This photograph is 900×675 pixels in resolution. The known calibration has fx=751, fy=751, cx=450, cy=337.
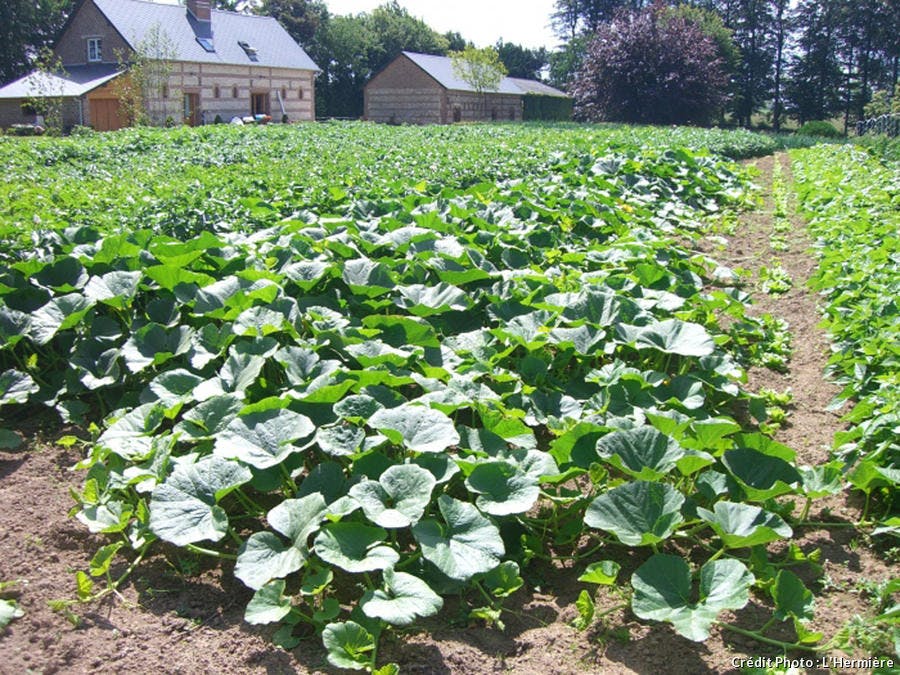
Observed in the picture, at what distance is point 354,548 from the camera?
2275mm

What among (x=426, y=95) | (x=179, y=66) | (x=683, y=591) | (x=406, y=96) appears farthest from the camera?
(x=406, y=96)

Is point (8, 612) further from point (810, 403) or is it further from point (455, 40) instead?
point (455, 40)

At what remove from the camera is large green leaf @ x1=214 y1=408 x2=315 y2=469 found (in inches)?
99.3

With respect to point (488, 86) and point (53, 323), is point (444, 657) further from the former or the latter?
point (488, 86)

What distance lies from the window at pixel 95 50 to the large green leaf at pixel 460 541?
131 feet

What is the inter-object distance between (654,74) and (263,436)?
37817 millimetres

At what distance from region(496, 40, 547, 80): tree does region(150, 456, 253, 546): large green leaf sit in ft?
252

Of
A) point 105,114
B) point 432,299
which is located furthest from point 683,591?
point 105,114

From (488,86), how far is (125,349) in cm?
4378

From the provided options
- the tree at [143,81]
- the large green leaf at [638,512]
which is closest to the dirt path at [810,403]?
the large green leaf at [638,512]

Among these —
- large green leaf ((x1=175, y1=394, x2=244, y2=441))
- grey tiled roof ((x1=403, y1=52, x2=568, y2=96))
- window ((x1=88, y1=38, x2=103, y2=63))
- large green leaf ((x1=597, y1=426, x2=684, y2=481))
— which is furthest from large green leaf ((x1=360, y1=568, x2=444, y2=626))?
grey tiled roof ((x1=403, y1=52, x2=568, y2=96))

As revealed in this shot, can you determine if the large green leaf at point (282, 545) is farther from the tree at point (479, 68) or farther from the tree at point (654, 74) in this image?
the tree at point (479, 68)

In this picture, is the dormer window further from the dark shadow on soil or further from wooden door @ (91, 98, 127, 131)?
the dark shadow on soil

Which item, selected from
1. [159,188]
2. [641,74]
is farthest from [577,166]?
[641,74]
